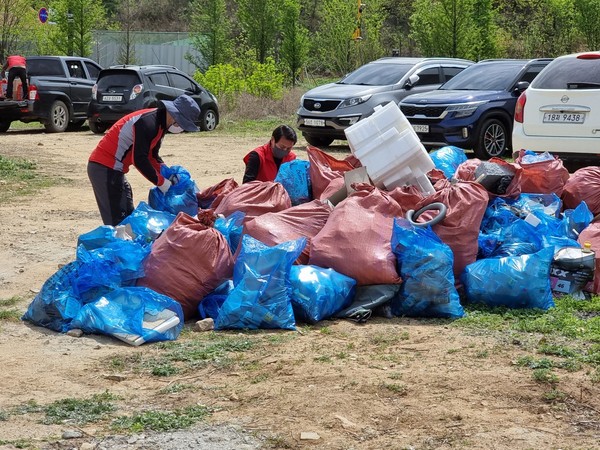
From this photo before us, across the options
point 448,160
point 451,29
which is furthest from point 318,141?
point 451,29

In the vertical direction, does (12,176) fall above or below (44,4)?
below

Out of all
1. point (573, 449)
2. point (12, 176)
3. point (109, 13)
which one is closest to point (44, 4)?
point (109, 13)

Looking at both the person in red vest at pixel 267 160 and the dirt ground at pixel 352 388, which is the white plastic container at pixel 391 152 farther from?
the dirt ground at pixel 352 388

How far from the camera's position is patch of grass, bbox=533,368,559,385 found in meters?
5.12

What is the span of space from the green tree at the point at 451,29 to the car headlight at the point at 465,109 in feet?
50.5

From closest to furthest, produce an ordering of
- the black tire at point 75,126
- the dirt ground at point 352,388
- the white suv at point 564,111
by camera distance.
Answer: the dirt ground at point 352,388
the white suv at point 564,111
the black tire at point 75,126

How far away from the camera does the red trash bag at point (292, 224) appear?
6852 mm

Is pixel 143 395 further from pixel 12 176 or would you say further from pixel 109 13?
pixel 109 13

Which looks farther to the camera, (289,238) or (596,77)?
(596,77)

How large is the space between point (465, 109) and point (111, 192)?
8208mm

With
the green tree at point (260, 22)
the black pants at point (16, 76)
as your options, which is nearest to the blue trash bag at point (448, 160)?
the black pants at point (16, 76)

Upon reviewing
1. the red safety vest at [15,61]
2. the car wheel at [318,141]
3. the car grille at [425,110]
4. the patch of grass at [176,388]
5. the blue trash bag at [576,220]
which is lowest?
the car wheel at [318,141]

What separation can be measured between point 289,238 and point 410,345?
52.5 inches

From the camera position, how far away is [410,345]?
5.94 m
